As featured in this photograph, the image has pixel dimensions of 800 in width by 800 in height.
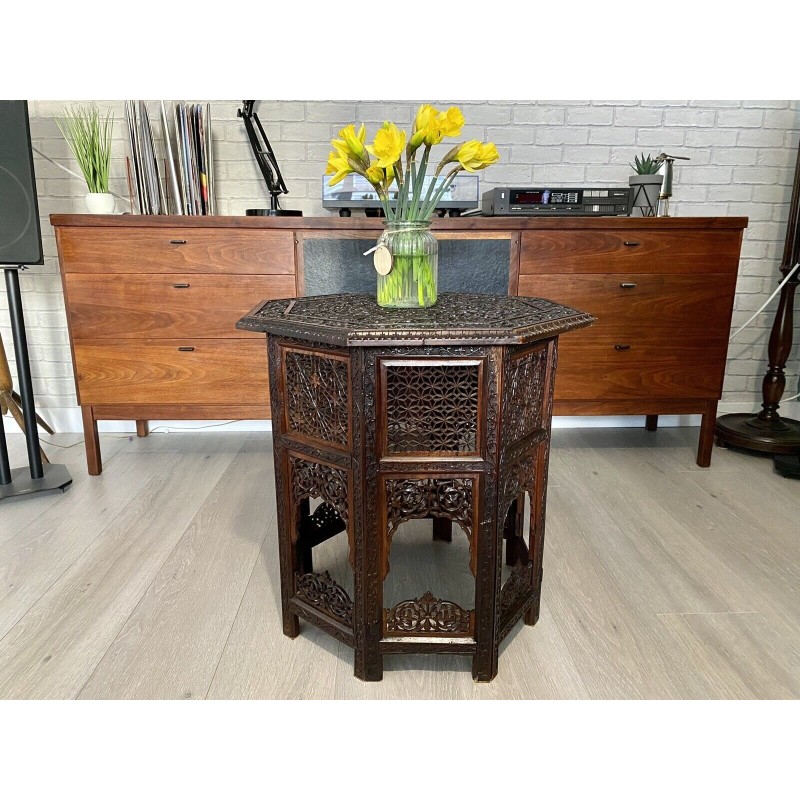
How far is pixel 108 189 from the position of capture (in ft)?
7.57

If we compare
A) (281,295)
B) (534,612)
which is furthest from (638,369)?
(281,295)

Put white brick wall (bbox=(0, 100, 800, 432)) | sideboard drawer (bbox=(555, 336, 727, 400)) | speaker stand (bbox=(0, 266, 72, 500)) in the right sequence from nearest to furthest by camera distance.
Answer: speaker stand (bbox=(0, 266, 72, 500))
sideboard drawer (bbox=(555, 336, 727, 400))
white brick wall (bbox=(0, 100, 800, 432))

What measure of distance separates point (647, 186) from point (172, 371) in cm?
179

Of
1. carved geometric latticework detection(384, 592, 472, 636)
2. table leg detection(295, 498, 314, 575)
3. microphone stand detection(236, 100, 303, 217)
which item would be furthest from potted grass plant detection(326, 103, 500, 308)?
microphone stand detection(236, 100, 303, 217)

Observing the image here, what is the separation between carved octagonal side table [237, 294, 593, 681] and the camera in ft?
3.53

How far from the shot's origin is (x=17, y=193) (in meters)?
1.86

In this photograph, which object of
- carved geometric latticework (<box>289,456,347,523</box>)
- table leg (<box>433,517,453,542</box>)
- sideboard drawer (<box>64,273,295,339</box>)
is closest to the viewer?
carved geometric latticework (<box>289,456,347,523</box>)

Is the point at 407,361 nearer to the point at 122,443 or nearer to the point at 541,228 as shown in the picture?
the point at 541,228

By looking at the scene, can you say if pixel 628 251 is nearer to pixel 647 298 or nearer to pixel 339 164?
pixel 647 298

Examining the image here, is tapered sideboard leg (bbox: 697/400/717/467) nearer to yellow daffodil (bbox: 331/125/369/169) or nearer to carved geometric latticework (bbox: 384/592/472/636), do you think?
carved geometric latticework (bbox: 384/592/472/636)

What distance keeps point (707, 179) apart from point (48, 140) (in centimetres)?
258

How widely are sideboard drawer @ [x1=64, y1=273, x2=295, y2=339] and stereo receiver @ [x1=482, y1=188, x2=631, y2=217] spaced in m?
0.77

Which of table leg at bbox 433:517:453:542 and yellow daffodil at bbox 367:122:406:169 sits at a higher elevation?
yellow daffodil at bbox 367:122:406:169
